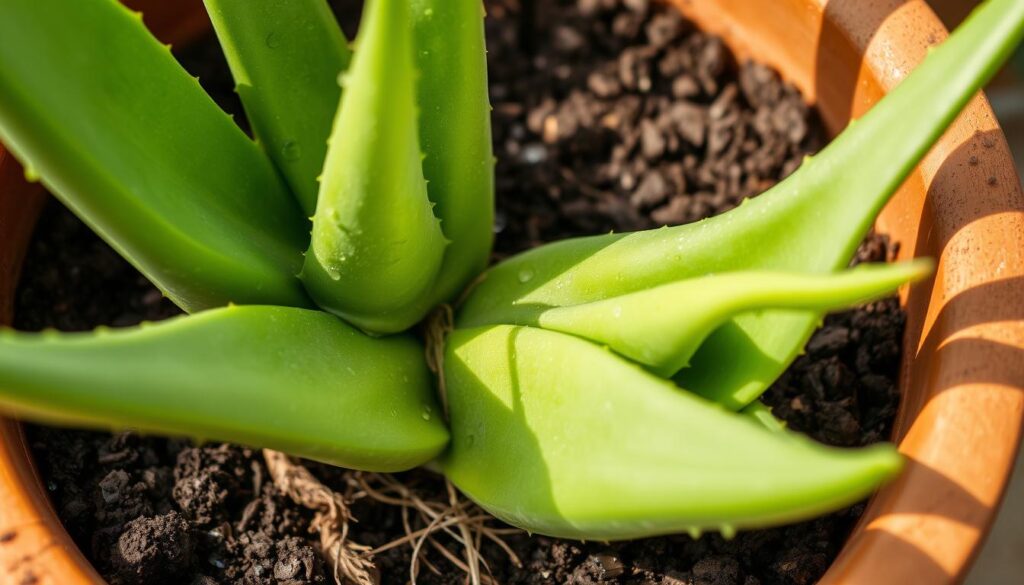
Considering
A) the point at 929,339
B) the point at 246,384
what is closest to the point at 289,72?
the point at 246,384

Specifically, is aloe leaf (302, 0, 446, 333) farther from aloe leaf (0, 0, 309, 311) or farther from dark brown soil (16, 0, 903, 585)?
dark brown soil (16, 0, 903, 585)

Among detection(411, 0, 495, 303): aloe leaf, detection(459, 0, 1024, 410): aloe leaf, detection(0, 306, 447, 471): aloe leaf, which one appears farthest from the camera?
detection(411, 0, 495, 303): aloe leaf

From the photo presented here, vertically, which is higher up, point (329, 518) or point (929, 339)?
point (929, 339)

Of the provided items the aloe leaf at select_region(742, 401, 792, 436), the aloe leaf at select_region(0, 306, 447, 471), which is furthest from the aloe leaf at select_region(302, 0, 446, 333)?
the aloe leaf at select_region(742, 401, 792, 436)

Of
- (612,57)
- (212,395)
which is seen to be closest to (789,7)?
(612,57)

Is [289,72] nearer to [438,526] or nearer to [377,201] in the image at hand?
[377,201]

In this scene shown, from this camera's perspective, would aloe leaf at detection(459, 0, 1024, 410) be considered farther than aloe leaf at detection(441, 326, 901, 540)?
Yes

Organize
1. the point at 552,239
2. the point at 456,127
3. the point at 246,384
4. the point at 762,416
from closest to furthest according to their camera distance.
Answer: the point at 246,384, the point at 762,416, the point at 456,127, the point at 552,239
